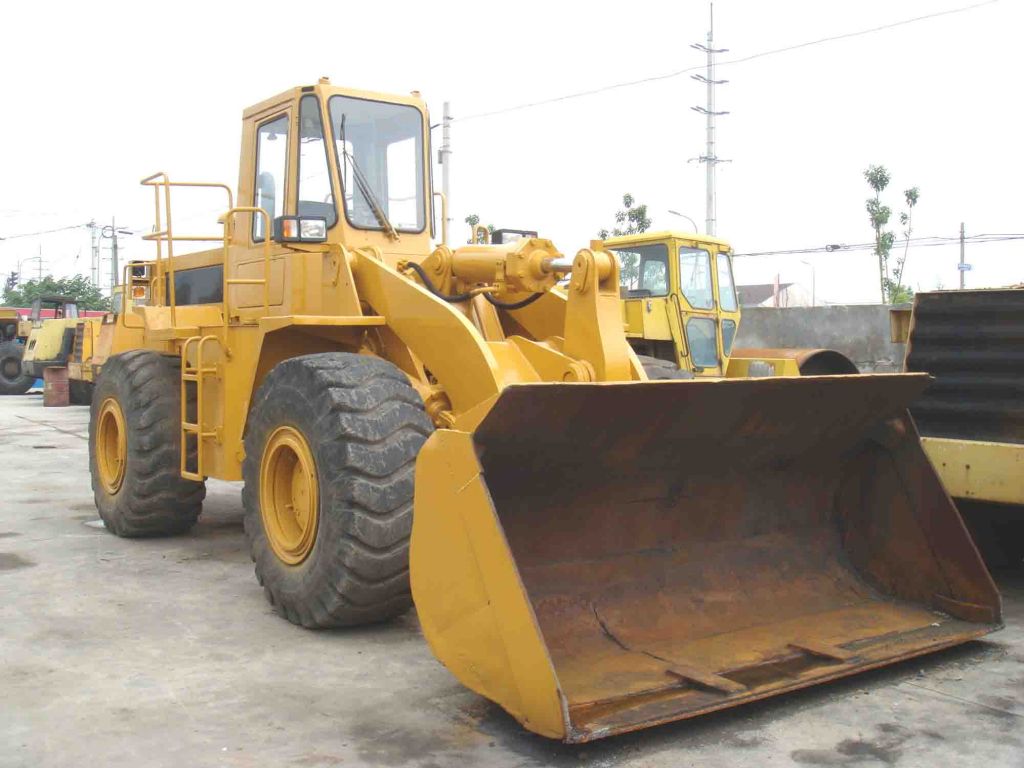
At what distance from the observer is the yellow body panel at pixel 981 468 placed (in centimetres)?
618

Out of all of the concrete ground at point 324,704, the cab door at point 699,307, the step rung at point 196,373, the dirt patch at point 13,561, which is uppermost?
the cab door at point 699,307

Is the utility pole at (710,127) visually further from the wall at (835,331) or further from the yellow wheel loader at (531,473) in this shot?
the yellow wheel loader at (531,473)

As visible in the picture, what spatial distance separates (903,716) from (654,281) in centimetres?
908

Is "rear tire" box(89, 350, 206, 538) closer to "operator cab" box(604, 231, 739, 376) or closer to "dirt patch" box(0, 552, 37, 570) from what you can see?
"dirt patch" box(0, 552, 37, 570)

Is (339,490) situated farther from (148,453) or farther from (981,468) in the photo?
(981,468)

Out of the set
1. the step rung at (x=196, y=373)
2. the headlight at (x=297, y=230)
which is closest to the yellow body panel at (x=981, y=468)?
the headlight at (x=297, y=230)

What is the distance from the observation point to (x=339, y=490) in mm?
5387

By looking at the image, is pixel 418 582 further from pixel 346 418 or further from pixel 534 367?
pixel 534 367

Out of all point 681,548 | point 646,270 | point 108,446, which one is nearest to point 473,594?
point 681,548

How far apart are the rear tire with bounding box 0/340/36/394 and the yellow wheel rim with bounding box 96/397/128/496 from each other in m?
23.4

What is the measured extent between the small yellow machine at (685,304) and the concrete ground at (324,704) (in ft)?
21.7

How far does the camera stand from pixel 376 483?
17.6 ft

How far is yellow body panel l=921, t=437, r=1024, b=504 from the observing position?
20.3 feet

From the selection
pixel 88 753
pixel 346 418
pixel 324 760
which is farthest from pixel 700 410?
pixel 88 753
